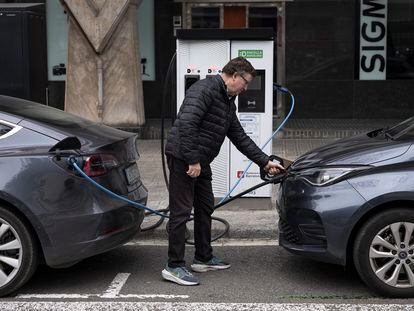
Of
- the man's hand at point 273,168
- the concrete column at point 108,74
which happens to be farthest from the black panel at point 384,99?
the man's hand at point 273,168

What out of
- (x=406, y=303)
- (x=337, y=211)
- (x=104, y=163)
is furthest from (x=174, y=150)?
(x=406, y=303)

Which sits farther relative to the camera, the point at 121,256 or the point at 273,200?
the point at 273,200

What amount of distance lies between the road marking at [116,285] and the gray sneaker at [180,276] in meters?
0.36

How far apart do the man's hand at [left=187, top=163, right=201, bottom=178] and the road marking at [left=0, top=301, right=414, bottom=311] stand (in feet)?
3.14

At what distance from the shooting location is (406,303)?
4688mm

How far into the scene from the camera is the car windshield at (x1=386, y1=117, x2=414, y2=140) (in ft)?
17.1

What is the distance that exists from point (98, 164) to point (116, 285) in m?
0.99

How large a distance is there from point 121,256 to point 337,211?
2219 mm

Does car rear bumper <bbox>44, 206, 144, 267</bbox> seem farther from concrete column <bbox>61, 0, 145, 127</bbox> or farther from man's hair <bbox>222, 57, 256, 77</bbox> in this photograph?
concrete column <bbox>61, 0, 145, 127</bbox>

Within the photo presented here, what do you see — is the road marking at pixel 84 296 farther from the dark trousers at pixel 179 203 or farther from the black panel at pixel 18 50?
the black panel at pixel 18 50

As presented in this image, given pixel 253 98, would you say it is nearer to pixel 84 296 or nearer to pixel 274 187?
pixel 274 187

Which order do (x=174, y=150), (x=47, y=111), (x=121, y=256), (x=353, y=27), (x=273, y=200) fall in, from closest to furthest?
(x=174, y=150)
(x=47, y=111)
(x=121, y=256)
(x=273, y=200)
(x=353, y=27)

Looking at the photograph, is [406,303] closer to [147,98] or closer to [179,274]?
[179,274]

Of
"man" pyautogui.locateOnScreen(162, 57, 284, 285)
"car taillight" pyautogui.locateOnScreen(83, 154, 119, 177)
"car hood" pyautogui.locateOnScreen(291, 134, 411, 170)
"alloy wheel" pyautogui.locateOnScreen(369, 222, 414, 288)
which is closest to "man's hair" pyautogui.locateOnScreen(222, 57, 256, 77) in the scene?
"man" pyautogui.locateOnScreen(162, 57, 284, 285)
